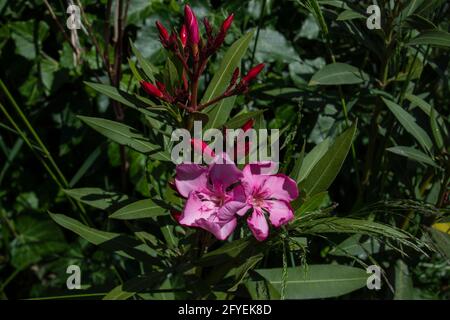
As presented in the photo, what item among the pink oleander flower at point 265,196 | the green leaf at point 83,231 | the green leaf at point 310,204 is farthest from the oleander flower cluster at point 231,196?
the green leaf at point 83,231

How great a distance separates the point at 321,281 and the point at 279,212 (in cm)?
43

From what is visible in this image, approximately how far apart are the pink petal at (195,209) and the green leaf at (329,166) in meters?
0.28

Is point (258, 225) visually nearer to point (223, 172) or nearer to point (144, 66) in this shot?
point (223, 172)

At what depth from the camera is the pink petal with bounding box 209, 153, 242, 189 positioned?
1277mm

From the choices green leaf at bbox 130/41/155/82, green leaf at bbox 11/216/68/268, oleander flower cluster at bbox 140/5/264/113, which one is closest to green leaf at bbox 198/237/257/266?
oleander flower cluster at bbox 140/5/264/113

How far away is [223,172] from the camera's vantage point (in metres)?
1.31

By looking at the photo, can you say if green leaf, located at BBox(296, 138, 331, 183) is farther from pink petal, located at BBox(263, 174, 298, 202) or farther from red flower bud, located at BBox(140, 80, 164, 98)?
red flower bud, located at BBox(140, 80, 164, 98)

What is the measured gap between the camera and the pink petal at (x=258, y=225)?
1.33 m

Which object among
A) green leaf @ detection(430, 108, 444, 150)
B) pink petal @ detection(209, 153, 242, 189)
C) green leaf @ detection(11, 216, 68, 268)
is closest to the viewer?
pink petal @ detection(209, 153, 242, 189)

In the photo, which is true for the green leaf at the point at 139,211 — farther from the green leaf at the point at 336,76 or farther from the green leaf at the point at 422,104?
the green leaf at the point at 422,104

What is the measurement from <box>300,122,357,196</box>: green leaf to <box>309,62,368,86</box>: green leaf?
1.22ft

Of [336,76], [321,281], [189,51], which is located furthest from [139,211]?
[336,76]

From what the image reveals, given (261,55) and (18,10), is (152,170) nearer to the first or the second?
(261,55)

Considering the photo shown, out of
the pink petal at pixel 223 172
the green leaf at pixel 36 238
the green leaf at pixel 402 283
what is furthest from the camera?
the green leaf at pixel 36 238
